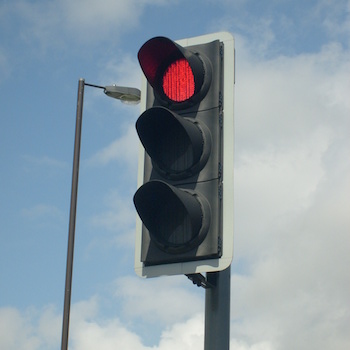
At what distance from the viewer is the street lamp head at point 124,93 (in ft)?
33.3

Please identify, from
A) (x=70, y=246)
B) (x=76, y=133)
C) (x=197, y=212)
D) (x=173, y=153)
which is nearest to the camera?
(x=197, y=212)

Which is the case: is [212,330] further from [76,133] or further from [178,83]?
[76,133]

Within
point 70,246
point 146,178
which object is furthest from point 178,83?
point 70,246

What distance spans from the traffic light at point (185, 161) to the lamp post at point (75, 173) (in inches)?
75.1

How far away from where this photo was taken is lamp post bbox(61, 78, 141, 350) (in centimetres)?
839

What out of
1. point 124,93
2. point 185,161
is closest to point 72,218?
point 124,93

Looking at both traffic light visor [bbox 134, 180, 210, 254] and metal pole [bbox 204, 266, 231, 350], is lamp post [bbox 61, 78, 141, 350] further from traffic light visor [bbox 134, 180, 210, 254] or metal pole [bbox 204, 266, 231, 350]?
traffic light visor [bbox 134, 180, 210, 254]

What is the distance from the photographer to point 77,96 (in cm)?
1003

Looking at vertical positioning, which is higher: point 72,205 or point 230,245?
point 72,205

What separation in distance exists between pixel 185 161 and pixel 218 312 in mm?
1285

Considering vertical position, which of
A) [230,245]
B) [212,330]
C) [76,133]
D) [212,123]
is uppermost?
[76,133]

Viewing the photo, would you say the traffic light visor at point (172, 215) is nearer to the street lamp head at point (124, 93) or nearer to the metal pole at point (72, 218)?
the metal pole at point (72, 218)

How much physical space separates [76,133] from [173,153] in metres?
3.23

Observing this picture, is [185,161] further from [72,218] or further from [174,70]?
[72,218]
